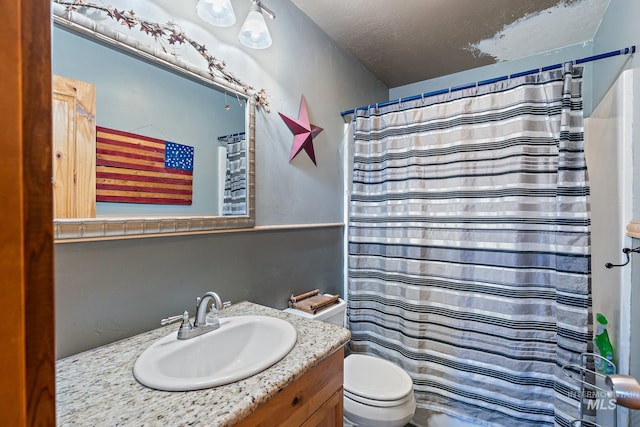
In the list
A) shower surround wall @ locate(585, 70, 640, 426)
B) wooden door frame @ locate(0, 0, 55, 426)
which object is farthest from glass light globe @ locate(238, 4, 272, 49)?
shower surround wall @ locate(585, 70, 640, 426)

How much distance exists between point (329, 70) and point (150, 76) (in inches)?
49.3

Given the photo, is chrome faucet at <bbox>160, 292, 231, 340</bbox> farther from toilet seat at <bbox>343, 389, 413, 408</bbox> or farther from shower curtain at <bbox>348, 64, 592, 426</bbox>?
shower curtain at <bbox>348, 64, 592, 426</bbox>

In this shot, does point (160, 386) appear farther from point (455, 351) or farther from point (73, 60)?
point (455, 351)

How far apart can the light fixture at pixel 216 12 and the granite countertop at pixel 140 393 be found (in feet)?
4.18

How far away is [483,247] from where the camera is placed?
156 cm

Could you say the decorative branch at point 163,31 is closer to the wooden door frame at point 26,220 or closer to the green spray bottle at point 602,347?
the wooden door frame at point 26,220

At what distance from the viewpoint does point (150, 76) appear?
1.04 metres

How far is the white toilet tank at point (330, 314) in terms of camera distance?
5.06ft

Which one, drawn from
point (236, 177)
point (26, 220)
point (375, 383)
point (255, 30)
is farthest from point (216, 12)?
point (375, 383)

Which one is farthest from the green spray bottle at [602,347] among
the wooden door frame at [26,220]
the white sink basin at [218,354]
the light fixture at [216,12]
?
the light fixture at [216,12]

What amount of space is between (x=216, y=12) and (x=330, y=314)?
1597 mm

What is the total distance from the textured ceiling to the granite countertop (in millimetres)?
1864

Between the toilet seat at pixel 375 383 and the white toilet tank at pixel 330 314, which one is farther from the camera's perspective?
the white toilet tank at pixel 330 314

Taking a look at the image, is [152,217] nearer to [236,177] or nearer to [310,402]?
[236,177]
